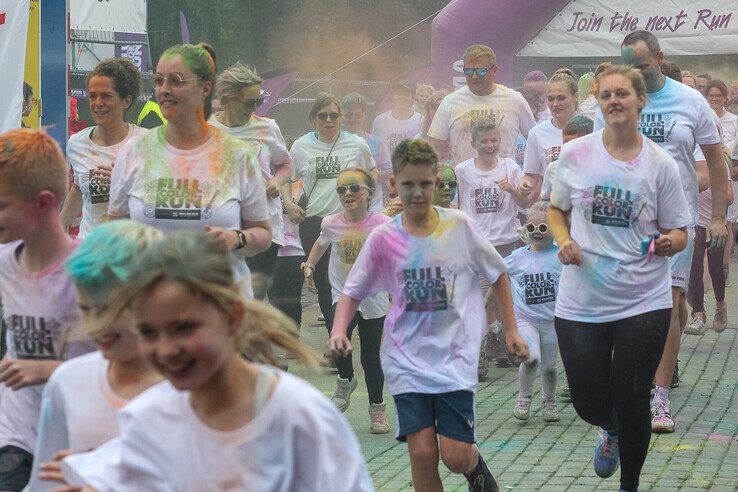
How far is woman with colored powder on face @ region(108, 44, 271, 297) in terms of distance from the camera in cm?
620

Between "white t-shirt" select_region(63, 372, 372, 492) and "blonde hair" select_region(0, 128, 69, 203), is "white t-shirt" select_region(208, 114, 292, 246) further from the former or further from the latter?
"white t-shirt" select_region(63, 372, 372, 492)

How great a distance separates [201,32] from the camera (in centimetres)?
3450

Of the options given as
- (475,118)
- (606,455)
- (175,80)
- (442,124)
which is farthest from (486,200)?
(175,80)

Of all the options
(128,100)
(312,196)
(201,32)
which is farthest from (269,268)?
(201,32)

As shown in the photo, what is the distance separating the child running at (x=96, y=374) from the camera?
3650 mm

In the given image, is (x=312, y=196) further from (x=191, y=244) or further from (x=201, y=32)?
(x=201, y=32)

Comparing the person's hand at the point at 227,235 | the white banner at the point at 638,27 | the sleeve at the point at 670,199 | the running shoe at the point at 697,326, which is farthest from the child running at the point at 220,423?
the white banner at the point at 638,27

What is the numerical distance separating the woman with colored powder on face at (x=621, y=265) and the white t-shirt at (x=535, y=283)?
2268mm

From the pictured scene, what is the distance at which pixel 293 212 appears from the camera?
1113 centimetres

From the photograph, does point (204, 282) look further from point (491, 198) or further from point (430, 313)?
point (491, 198)

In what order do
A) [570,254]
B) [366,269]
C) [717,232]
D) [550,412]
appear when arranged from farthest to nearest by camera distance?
[550,412]
[717,232]
[570,254]
[366,269]

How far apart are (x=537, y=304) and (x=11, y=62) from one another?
354 cm

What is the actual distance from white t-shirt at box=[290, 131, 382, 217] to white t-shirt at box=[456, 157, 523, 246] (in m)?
0.78

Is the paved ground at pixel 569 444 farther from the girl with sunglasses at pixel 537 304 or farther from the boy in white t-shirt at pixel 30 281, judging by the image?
the boy in white t-shirt at pixel 30 281
